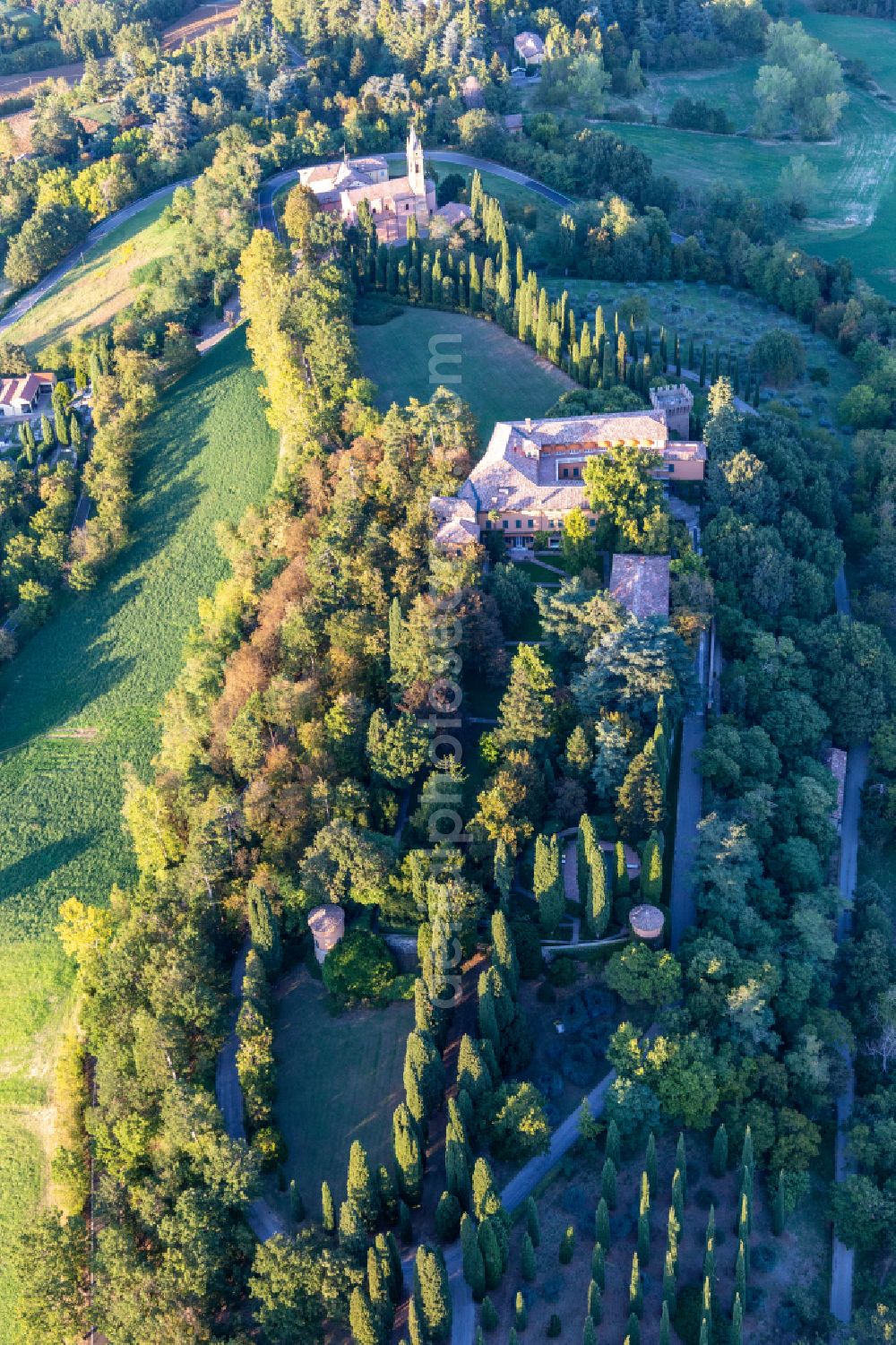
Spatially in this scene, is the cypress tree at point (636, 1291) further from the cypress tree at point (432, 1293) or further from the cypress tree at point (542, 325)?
the cypress tree at point (542, 325)

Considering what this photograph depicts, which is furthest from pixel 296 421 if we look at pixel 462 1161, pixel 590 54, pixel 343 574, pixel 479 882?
pixel 590 54

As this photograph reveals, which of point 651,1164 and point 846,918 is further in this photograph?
point 846,918

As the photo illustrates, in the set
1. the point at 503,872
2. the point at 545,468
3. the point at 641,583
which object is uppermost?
the point at 545,468

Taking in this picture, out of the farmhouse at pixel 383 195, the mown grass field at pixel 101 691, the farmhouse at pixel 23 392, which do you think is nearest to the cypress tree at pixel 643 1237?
the mown grass field at pixel 101 691

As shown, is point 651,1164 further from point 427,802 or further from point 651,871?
point 427,802

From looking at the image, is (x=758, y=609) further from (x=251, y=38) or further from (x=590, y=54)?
(x=251, y=38)

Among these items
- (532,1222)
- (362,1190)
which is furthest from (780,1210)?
(362,1190)

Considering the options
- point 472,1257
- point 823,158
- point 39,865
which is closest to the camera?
point 472,1257

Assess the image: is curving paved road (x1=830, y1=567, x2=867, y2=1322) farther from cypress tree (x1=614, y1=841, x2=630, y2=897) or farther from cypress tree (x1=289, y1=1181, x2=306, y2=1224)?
cypress tree (x1=289, y1=1181, x2=306, y2=1224)
